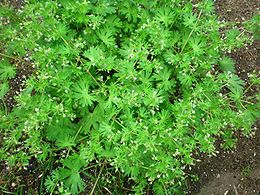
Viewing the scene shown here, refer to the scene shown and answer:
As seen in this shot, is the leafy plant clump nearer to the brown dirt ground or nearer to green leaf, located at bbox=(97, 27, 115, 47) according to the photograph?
green leaf, located at bbox=(97, 27, 115, 47)

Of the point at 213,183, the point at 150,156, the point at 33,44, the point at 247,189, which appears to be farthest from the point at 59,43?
the point at 247,189

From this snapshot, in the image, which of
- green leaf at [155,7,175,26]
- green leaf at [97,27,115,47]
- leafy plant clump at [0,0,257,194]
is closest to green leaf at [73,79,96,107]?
leafy plant clump at [0,0,257,194]

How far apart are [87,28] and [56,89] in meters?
0.64

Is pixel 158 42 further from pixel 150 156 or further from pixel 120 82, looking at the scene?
pixel 150 156

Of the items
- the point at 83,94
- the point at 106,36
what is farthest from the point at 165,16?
the point at 83,94

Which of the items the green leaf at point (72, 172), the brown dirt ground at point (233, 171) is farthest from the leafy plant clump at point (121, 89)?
the brown dirt ground at point (233, 171)

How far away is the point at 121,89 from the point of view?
348 centimetres

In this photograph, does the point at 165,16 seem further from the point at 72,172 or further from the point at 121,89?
the point at 72,172

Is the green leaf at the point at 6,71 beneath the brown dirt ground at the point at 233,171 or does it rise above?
above

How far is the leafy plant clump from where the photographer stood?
3.45 metres

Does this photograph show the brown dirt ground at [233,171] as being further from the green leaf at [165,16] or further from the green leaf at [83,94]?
the green leaf at [83,94]

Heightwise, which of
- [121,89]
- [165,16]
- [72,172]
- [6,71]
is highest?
[165,16]

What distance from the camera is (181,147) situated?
3.47 metres

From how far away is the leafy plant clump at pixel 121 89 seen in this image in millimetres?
3445
